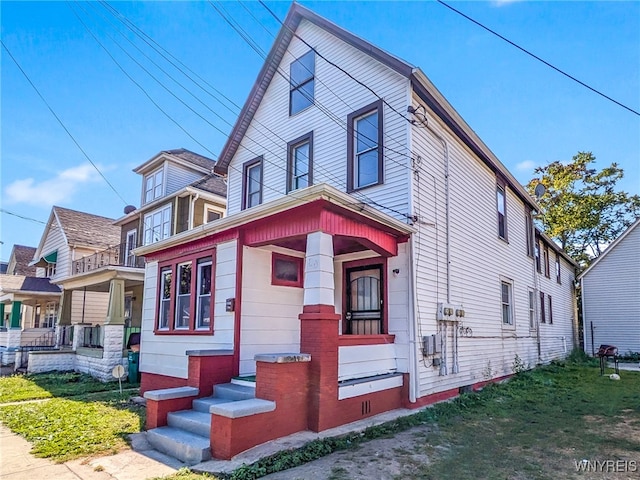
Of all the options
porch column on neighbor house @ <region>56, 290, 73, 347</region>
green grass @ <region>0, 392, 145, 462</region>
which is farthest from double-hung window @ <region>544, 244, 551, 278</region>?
porch column on neighbor house @ <region>56, 290, 73, 347</region>

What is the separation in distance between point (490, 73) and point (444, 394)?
7.44 metres

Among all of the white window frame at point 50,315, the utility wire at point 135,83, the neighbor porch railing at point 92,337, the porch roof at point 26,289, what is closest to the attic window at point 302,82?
the utility wire at point 135,83

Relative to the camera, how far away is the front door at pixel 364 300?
8773mm

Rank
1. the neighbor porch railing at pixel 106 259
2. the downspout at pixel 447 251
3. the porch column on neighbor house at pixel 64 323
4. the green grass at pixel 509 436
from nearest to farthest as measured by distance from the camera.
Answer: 1. the green grass at pixel 509 436
2. the downspout at pixel 447 251
3. the porch column on neighbor house at pixel 64 323
4. the neighbor porch railing at pixel 106 259

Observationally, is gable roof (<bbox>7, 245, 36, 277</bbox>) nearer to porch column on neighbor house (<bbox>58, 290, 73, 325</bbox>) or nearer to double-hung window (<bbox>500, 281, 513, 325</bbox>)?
porch column on neighbor house (<bbox>58, 290, 73, 325</bbox>)

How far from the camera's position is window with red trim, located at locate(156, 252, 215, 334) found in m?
8.59

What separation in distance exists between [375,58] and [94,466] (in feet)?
28.6

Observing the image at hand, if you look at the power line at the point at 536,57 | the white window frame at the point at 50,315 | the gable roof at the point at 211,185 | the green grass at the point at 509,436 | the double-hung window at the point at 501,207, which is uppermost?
the gable roof at the point at 211,185

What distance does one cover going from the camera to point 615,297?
21.1m

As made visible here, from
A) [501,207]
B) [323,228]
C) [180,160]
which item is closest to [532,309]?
[501,207]

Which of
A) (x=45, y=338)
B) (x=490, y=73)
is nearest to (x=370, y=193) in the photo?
(x=490, y=73)

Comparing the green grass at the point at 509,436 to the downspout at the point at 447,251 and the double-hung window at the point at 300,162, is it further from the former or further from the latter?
the double-hung window at the point at 300,162

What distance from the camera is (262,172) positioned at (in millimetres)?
11969

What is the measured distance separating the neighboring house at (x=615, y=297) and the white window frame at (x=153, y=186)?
69.3 ft
